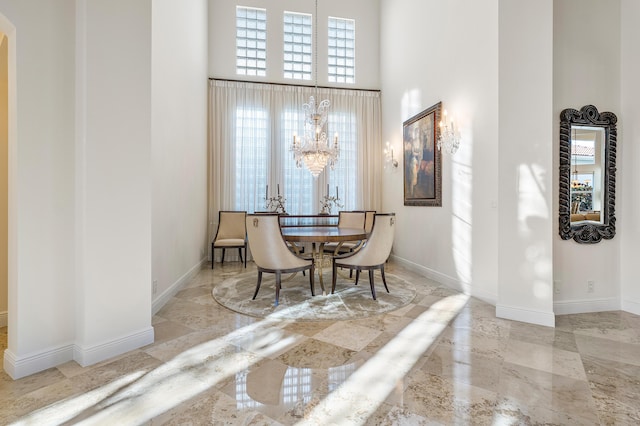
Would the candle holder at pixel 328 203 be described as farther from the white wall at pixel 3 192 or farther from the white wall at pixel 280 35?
the white wall at pixel 3 192

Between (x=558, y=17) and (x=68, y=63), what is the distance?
14.9 feet

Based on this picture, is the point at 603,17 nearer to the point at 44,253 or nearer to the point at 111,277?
the point at 111,277

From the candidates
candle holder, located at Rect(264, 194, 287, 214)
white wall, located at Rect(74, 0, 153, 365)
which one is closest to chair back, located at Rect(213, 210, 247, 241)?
candle holder, located at Rect(264, 194, 287, 214)

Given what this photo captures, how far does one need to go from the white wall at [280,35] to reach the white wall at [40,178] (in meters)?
4.52

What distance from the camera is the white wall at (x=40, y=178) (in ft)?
6.60

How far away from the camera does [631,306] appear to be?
10.9 feet

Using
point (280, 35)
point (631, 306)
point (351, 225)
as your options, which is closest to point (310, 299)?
point (351, 225)

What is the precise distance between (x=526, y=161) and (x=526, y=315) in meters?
1.50

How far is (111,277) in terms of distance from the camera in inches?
91.3

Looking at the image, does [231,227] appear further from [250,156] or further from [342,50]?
[342,50]

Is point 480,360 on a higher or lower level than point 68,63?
lower

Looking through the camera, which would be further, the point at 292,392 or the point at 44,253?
the point at 44,253

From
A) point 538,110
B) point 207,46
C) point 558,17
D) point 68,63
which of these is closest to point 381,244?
point 538,110

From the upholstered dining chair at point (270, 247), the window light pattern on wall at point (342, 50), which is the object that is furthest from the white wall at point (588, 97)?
the window light pattern on wall at point (342, 50)
